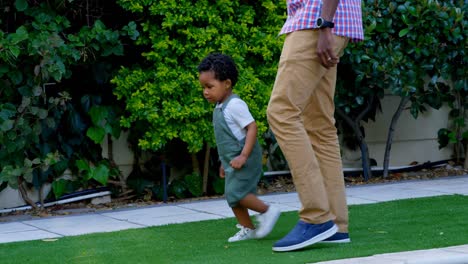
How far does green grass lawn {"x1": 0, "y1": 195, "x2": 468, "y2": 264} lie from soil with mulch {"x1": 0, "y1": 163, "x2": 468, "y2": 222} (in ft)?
4.74

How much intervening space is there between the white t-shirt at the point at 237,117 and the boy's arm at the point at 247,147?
44mm

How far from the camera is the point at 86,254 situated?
546 cm

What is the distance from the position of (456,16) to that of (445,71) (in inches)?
22.6

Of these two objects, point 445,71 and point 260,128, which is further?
point 445,71

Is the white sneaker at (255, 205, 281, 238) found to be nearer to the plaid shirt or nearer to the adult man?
the adult man

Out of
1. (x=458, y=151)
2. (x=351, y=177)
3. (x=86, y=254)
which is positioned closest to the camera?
(x=86, y=254)

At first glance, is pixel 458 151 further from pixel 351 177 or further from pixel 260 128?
pixel 260 128

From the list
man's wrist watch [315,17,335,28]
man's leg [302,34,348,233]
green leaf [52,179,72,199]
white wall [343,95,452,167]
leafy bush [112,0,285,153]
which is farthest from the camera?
white wall [343,95,452,167]

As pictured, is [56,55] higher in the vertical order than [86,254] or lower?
higher

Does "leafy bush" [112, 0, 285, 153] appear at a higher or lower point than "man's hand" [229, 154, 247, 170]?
higher

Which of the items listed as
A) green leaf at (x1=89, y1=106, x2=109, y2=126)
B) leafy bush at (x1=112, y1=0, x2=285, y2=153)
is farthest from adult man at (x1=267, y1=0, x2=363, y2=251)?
A: green leaf at (x1=89, y1=106, x2=109, y2=126)

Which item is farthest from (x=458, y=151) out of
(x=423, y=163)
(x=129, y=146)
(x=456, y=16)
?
(x=129, y=146)

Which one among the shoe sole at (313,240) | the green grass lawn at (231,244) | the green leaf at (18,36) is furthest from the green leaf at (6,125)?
the shoe sole at (313,240)

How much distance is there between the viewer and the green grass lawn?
5211mm
